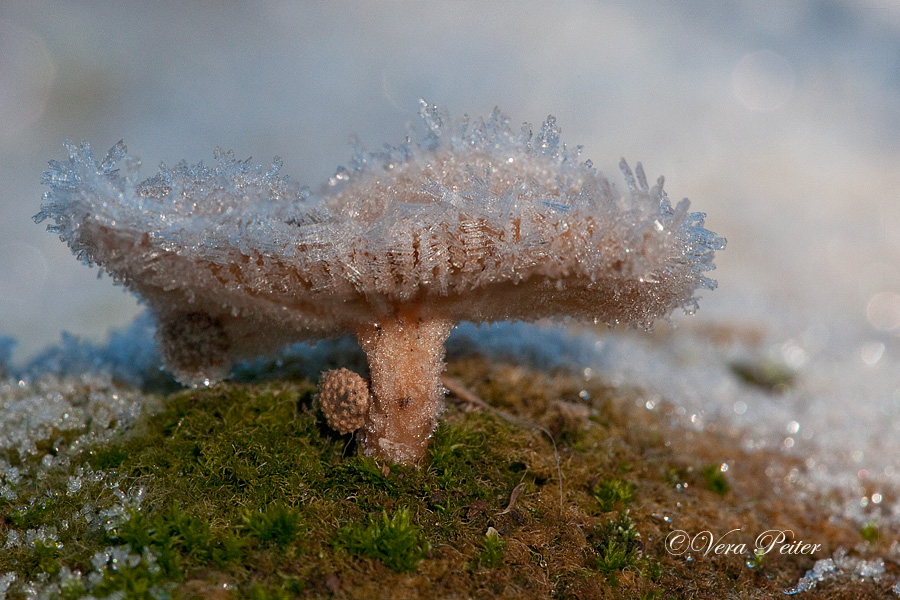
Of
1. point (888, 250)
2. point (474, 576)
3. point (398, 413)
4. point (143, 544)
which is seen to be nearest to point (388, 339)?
point (398, 413)

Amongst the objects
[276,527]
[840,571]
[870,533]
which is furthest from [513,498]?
[870,533]

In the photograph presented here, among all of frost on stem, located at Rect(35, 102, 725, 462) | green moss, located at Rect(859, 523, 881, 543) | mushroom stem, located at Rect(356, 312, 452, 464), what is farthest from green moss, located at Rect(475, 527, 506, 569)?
green moss, located at Rect(859, 523, 881, 543)

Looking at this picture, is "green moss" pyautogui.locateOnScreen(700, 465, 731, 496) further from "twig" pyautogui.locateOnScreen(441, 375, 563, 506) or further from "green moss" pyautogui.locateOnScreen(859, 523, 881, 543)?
"twig" pyautogui.locateOnScreen(441, 375, 563, 506)

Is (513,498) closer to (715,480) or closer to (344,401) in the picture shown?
(344,401)

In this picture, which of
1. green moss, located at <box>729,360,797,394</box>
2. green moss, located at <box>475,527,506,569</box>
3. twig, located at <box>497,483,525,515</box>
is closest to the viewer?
green moss, located at <box>475,527,506,569</box>

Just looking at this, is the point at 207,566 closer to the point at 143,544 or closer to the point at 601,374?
the point at 143,544

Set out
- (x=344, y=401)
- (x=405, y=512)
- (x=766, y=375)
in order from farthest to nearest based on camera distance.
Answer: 1. (x=766, y=375)
2. (x=344, y=401)
3. (x=405, y=512)
